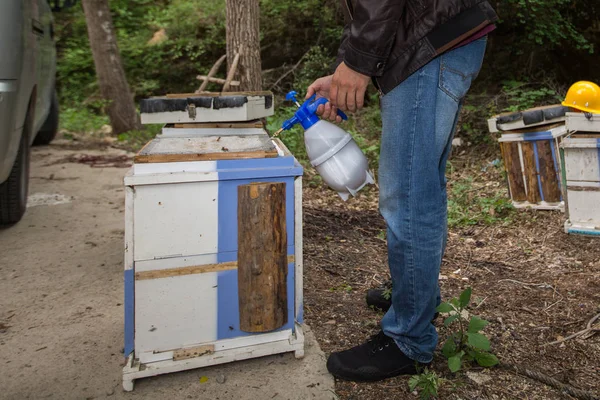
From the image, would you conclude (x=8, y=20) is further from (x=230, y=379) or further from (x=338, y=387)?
(x=338, y=387)

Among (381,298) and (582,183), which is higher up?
(582,183)

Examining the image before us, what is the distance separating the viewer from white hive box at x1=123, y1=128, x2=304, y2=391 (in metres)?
1.81

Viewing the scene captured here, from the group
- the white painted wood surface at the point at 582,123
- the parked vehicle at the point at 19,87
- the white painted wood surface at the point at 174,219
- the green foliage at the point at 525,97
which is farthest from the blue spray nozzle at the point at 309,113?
the green foliage at the point at 525,97

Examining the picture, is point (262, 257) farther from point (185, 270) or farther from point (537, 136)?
point (537, 136)

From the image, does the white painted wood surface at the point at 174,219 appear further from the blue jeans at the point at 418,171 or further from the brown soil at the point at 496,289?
the brown soil at the point at 496,289

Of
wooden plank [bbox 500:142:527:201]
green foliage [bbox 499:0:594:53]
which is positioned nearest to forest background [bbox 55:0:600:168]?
green foliage [bbox 499:0:594:53]

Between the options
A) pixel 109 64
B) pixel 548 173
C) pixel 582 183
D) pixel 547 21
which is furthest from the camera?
pixel 109 64

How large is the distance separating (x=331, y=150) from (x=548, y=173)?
272cm

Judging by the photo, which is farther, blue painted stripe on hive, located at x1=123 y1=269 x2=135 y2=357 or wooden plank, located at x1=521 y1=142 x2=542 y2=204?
wooden plank, located at x1=521 y1=142 x2=542 y2=204

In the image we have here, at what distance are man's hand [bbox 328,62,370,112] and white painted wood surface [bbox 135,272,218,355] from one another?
79 cm

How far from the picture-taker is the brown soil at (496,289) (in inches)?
77.8

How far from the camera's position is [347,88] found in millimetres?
1756

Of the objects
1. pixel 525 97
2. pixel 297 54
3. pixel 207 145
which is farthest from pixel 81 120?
Result: pixel 207 145

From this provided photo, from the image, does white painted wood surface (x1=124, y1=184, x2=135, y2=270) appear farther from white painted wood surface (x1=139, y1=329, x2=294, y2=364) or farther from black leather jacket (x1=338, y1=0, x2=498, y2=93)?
black leather jacket (x1=338, y1=0, x2=498, y2=93)
